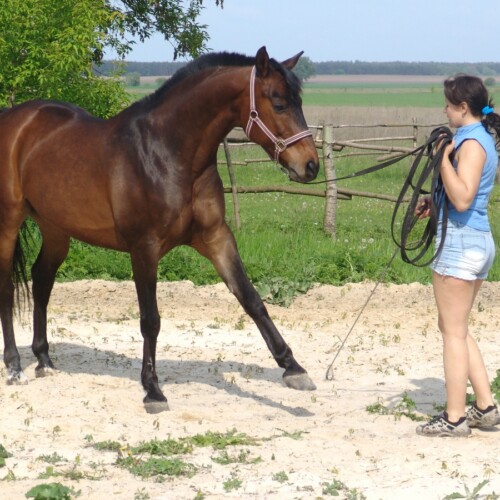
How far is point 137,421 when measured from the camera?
616cm

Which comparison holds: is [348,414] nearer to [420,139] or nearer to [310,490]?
[310,490]

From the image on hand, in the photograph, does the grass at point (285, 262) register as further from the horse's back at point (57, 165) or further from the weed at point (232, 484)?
the weed at point (232, 484)

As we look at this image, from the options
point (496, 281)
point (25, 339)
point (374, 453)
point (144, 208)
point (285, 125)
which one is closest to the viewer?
point (374, 453)

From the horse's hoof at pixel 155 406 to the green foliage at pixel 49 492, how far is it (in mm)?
1640

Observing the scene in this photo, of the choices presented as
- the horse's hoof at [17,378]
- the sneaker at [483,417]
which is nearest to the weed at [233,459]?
the sneaker at [483,417]

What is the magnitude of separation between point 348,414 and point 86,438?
1.58m

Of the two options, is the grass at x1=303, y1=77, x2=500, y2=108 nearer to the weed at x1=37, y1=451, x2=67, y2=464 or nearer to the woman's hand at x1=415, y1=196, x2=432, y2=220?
the woman's hand at x1=415, y1=196, x2=432, y2=220

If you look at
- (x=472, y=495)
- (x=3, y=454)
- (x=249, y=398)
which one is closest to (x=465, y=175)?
(x=472, y=495)

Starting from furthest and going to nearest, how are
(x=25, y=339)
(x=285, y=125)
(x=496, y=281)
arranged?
(x=496, y=281) < (x=25, y=339) < (x=285, y=125)

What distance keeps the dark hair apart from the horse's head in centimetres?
86

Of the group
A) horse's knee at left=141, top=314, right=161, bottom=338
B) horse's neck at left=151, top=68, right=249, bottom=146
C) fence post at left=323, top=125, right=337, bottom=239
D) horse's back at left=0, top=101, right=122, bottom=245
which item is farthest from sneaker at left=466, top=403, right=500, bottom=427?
fence post at left=323, top=125, right=337, bottom=239

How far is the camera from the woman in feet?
17.5

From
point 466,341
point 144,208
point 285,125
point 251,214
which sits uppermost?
point 285,125

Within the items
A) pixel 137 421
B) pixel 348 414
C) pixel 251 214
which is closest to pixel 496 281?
pixel 348 414
